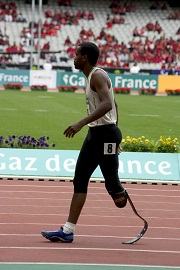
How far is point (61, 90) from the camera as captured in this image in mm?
40281

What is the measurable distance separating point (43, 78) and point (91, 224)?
104ft

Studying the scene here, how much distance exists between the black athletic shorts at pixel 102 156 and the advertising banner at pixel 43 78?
32940 millimetres

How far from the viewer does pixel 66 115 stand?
2734 cm

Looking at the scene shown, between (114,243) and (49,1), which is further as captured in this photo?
(49,1)

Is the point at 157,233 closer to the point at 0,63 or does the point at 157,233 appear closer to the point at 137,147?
the point at 137,147

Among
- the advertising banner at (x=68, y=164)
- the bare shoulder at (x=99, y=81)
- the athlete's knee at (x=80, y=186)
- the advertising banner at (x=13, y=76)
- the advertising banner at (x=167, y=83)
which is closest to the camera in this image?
the bare shoulder at (x=99, y=81)

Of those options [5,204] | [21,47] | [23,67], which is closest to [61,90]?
[23,67]

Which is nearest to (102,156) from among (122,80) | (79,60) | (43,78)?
(79,60)

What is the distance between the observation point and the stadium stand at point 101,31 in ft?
172

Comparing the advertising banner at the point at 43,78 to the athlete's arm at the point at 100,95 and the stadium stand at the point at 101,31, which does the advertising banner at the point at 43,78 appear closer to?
the stadium stand at the point at 101,31

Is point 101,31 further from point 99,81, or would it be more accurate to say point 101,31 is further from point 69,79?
point 99,81

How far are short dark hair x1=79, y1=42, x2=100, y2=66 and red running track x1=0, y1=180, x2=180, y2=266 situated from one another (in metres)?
1.76

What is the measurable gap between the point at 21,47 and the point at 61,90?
40.7 ft

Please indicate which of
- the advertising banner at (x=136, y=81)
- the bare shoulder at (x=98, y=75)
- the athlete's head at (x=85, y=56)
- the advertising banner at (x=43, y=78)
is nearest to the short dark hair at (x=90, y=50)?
the athlete's head at (x=85, y=56)
